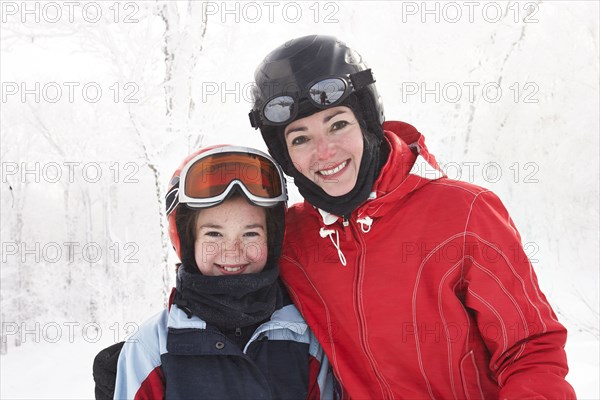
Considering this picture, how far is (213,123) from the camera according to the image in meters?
6.64

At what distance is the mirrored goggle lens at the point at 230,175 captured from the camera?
2.43 meters

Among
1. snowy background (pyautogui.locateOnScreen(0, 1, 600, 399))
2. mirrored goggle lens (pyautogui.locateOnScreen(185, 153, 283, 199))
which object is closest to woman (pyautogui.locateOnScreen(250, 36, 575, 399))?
mirrored goggle lens (pyautogui.locateOnScreen(185, 153, 283, 199))

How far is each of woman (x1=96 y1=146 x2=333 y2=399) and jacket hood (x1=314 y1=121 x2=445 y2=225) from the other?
0.39m

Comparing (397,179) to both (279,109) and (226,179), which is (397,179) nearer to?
(279,109)

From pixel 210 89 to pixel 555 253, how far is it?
15.8m

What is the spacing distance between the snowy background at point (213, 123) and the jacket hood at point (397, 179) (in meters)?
2.17

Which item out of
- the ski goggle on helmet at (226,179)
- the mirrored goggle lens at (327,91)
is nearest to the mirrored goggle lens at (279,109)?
the mirrored goggle lens at (327,91)

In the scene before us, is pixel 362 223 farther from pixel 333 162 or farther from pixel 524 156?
pixel 524 156

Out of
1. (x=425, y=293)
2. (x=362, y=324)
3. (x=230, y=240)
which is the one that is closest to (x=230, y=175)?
(x=230, y=240)

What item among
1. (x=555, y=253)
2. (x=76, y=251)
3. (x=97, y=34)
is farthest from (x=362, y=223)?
(x=76, y=251)

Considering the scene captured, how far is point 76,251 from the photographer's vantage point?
21.4 m

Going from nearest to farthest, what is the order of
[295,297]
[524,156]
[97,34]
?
[295,297], [97,34], [524,156]

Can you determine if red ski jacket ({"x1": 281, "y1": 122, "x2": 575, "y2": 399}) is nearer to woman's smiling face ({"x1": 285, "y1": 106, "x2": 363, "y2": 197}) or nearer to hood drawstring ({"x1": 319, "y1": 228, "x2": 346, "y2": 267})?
hood drawstring ({"x1": 319, "y1": 228, "x2": 346, "y2": 267})

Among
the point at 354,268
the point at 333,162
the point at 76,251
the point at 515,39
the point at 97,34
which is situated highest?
the point at 515,39
